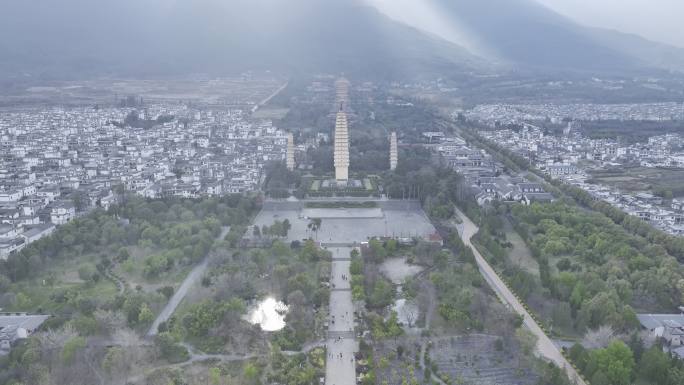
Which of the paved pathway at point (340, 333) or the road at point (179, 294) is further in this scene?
the road at point (179, 294)

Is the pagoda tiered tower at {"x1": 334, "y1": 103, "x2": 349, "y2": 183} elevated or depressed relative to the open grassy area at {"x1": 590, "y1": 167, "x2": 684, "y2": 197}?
elevated

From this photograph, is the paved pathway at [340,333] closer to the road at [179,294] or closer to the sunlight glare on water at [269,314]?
the sunlight glare on water at [269,314]

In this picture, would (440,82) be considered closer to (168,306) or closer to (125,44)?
(125,44)

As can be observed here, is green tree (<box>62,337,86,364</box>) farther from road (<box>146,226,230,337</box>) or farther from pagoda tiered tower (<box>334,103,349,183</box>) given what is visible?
pagoda tiered tower (<box>334,103,349,183</box>)

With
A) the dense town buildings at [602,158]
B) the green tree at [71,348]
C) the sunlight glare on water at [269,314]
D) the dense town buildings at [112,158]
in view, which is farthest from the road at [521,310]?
the dense town buildings at [112,158]

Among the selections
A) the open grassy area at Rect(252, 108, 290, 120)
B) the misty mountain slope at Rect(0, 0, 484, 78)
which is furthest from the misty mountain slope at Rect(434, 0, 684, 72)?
the open grassy area at Rect(252, 108, 290, 120)

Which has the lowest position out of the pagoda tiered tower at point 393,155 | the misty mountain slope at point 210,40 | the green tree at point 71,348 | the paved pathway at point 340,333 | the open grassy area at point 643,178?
the paved pathway at point 340,333
